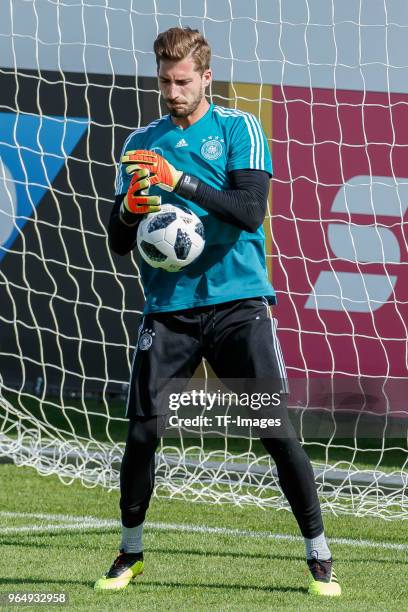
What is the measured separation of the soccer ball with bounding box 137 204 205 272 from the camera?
13.8 feet

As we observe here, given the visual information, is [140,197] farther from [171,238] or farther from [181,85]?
[181,85]

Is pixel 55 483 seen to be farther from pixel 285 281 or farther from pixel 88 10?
pixel 88 10

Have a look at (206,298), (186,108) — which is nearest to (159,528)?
(206,298)

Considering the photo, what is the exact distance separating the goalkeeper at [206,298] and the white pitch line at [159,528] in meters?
1.27

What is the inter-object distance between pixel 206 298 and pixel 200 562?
4.31 feet

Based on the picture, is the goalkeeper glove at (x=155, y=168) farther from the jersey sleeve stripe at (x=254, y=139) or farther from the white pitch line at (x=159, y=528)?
the white pitch line at (x=159, y=528)

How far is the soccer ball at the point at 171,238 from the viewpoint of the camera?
4.20m

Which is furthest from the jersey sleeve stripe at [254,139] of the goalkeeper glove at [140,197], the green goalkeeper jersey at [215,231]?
the goalkeeper glove at [140,197]

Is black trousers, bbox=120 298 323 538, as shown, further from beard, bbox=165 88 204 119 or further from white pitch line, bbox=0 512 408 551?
white pitch line, bbox=0 512 408 551

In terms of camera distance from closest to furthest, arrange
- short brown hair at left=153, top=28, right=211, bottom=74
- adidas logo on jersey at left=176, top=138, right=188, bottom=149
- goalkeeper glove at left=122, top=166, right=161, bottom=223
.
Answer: goalkeeper glove at left=122, top=166, right=161, bottom=223 < short brown hair at left=153, top=28, right=211, bottom=74 < adidas logo on jersey at left=176, top=138, right=188, bottom=149

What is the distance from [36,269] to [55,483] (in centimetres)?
373

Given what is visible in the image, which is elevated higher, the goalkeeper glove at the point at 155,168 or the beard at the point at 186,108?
the beard at the point at 186,108

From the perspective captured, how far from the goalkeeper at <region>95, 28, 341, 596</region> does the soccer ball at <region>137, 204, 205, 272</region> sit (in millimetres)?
59

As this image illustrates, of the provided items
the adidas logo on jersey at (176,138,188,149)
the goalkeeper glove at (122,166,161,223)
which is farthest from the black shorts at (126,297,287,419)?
the adidas logo on jersey at (176,138,188,149)
